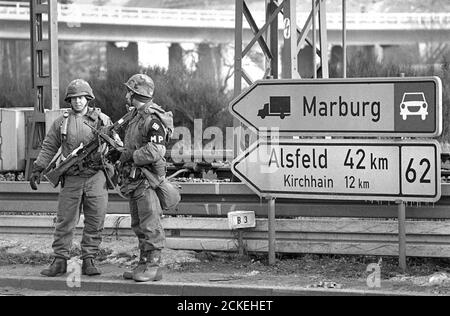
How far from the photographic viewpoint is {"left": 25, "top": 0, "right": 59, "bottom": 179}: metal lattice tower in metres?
14.0

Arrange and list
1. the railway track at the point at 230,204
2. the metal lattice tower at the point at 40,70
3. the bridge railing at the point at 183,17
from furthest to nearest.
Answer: the bridge railing at the point at 183,17 → the metal lattice tower at the point at 40,70 → the railway track at the point at 230,204

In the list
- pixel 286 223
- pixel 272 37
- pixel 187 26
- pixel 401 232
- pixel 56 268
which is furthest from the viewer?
pixel 187 26

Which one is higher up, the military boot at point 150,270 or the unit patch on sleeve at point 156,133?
the unit patch on sleeve at point 156,133

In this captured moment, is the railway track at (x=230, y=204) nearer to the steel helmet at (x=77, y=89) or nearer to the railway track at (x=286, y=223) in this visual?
the railway track at (x=286, y=223)

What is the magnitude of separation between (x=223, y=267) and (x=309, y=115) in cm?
190

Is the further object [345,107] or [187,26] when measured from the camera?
[187,26]

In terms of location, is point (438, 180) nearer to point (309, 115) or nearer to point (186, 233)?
point (309, 115)

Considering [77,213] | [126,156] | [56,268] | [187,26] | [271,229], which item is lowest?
[56,268]

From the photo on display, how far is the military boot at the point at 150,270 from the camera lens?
31.1 ft

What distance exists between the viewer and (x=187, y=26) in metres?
74.1

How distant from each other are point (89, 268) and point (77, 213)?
1.94 feet

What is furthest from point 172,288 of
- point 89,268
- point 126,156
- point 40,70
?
point 40,70

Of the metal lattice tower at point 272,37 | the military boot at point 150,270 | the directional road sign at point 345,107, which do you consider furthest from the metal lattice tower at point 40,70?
the military boot at point 150,270

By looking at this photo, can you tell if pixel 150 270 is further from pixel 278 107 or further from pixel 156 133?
pixel 278 107
